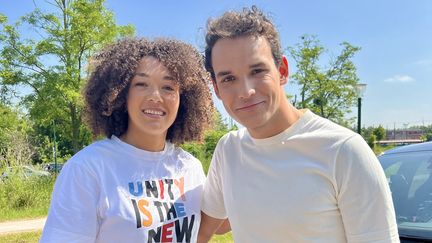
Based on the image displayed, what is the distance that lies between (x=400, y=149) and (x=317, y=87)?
17.4 meters

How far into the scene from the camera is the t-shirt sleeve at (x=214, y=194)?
2350 millimetres

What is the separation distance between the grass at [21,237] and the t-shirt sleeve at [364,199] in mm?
6843

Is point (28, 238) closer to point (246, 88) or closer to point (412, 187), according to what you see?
point (412, 187)

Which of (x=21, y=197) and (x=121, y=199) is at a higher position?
(x=121, y=199)

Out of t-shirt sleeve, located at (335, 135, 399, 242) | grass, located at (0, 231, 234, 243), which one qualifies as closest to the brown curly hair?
t-shirt sleeve, located at (335, 135, 399, 242)

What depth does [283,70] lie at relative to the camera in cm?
201

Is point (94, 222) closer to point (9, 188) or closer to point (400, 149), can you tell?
point (400, 149)

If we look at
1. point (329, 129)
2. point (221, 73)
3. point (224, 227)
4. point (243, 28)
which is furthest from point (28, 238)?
point (329, 129)

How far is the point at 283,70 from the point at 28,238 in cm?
689

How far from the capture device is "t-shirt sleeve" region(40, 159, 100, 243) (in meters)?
1.87

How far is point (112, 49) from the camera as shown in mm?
2500

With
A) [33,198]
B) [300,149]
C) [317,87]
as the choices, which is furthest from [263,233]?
[317,87]

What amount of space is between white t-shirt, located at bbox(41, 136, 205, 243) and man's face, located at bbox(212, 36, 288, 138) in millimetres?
622

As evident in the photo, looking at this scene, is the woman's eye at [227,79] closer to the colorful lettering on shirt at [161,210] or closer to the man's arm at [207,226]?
the colorful lettering on shirt at [161,210]
